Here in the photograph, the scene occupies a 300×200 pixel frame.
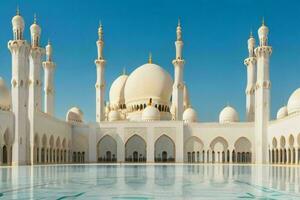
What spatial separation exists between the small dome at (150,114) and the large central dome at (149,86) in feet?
9.20

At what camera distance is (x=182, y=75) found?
110 ft

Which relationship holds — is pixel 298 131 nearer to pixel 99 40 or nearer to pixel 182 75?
pixel 182 75

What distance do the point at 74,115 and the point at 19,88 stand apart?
44.1 ft

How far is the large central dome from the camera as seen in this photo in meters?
36.7

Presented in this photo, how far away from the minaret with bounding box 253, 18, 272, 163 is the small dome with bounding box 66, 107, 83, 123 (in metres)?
15.2

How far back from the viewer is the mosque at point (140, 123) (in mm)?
24828

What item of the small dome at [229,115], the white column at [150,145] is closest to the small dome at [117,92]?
the white column at [150,145]

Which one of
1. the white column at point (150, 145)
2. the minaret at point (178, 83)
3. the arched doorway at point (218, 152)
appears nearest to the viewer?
the white column at point (150, 145)

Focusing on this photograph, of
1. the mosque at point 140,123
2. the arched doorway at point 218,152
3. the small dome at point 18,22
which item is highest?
the small dome at point 18,22

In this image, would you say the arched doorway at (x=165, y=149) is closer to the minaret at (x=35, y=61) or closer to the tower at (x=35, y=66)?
the tower at (x=35, y=66)

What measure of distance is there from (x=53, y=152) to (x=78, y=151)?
3.82 metres

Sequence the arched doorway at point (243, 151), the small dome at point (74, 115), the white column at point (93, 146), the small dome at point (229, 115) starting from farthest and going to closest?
the small dome at point (74, 115) < the small dome at point (229, 115) < the arched doorway at point (243, 151) < the white column at point (93, 146)

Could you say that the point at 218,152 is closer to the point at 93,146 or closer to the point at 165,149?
the point at 165,149

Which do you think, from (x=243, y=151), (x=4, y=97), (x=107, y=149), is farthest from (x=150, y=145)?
(x=4, y=97)
